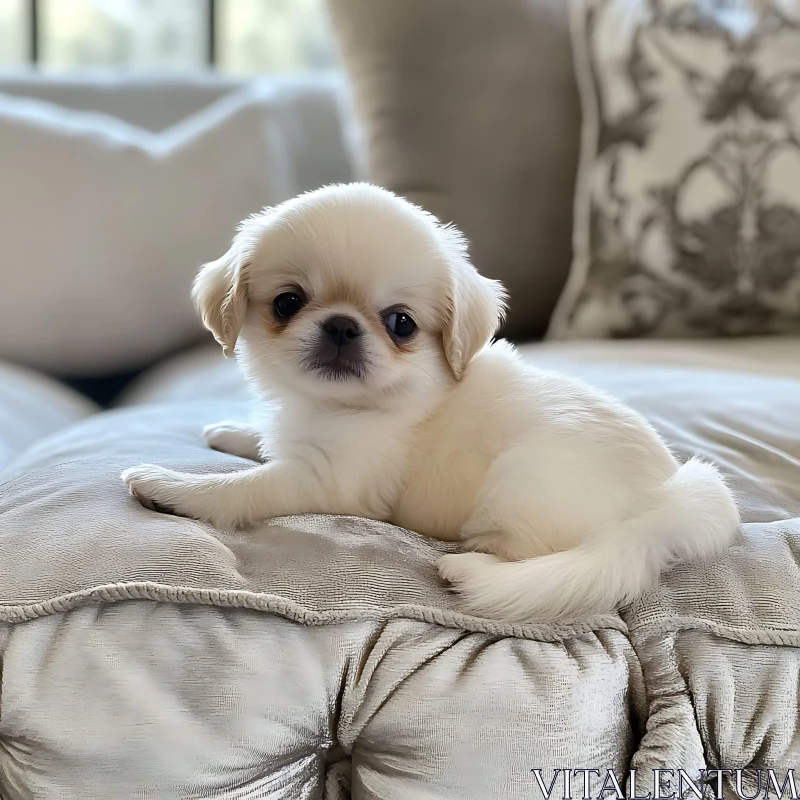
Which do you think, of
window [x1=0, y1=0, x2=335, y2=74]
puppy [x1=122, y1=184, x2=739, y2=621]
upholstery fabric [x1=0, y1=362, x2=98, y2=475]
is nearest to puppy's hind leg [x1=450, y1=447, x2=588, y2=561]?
puppy [x1=122, y1=184, x2=739, y2=621]

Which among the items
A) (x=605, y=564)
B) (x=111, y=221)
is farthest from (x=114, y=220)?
(x=605, y=564)

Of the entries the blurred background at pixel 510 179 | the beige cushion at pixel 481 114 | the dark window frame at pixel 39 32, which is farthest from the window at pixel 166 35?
the beige cushion at pixel 481 114

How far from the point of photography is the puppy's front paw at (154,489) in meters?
0.89

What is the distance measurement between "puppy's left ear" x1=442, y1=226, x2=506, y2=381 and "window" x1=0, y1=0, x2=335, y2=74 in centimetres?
215

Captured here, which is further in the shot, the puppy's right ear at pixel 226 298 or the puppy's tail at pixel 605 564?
the puppy's right ear at pixel 226 298

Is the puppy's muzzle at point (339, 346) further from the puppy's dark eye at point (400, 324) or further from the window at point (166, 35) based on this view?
the window at point (166, 35)

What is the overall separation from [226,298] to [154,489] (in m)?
0.23

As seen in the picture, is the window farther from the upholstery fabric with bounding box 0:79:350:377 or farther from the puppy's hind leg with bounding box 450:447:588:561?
the puppy's hind leg with bounding box 450:447:588:561

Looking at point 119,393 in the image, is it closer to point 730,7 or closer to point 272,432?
point 272,432

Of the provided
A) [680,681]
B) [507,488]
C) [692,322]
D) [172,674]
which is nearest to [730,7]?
[692,322]

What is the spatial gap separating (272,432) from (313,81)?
1.45 meters

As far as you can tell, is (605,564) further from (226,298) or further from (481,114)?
(481,114)

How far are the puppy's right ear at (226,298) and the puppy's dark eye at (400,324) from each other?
0.55 feet

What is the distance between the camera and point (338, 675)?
2.38 feet
